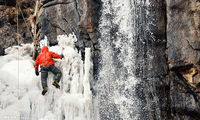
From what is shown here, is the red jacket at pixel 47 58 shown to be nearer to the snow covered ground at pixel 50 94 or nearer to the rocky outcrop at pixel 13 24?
the snow covered ground at pixel 50 94

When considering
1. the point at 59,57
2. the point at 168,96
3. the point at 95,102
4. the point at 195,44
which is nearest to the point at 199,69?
the point at 195,44

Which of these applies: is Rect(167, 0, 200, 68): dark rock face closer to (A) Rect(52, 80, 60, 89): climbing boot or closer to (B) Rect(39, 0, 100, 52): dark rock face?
(B) Rect(39, 0, 100, 52): dark rock face

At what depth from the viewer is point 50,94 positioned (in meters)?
7.15

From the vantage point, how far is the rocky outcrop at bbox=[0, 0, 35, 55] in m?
10.1

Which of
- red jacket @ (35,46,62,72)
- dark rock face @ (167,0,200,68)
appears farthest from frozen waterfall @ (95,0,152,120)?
red jacket @ (35,46,62,72)

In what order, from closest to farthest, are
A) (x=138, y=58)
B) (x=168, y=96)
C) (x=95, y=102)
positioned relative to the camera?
(x=168, y=96) → (x=138, y=58) → (x=95, y=102)

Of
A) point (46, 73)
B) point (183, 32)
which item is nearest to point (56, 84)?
point (46, 73)

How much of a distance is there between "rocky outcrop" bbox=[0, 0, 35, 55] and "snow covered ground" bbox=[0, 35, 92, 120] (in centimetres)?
259

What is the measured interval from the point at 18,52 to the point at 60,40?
1953mm

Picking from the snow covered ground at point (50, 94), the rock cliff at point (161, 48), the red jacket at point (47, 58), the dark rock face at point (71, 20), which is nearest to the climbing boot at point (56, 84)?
the snow covered ground at point (50, 94)

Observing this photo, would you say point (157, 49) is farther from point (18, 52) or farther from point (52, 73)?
point (18, 52)

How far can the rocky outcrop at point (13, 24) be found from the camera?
10.1 metres

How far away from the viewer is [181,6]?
5887 mm

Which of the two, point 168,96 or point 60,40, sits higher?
point 60,40
